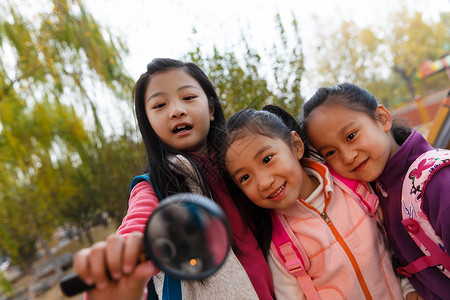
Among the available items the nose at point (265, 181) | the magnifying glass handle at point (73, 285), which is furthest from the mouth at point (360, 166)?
the magnifying glass handle at point (73, 285)

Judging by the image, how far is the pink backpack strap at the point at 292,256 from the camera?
1.39 meters

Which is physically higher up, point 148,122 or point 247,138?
point 148,122

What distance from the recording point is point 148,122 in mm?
1709

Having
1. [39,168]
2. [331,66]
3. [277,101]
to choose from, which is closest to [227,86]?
[277,101]

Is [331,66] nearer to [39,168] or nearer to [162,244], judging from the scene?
[39,168]

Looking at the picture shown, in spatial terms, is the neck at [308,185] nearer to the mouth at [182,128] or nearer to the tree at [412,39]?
the mouth at [182,128]

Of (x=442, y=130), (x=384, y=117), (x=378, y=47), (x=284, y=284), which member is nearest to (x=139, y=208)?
(x=284, y=284)

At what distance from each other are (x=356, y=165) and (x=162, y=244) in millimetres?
1069

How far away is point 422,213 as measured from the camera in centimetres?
128

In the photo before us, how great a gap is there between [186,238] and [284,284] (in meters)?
0.86

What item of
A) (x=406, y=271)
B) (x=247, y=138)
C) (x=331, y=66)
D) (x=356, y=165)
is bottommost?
(x=331, y=66)

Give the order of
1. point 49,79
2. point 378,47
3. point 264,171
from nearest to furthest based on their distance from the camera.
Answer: point 264,171
point 49,79
point 378,47

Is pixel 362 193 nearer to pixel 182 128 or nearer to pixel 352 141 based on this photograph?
pixel 352 141

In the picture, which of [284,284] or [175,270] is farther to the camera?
[284,284]
